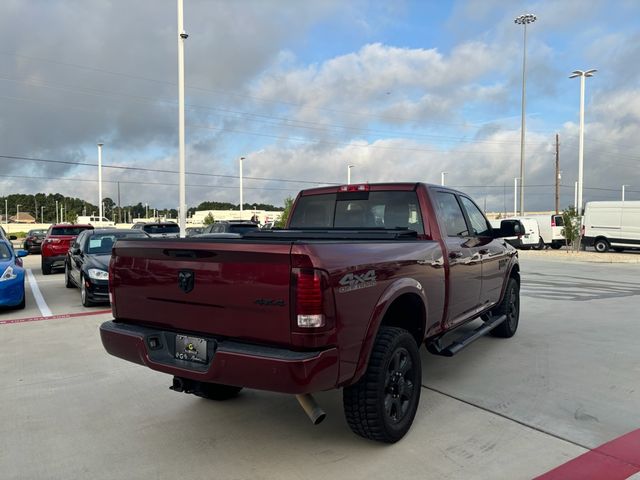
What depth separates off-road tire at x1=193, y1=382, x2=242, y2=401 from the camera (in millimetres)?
4227

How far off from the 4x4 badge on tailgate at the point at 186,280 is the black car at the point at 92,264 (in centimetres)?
468

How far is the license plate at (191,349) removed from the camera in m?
3.17

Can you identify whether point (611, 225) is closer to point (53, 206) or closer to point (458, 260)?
point (458, 260)

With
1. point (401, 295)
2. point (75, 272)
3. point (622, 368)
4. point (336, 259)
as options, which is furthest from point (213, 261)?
point (75, 272)

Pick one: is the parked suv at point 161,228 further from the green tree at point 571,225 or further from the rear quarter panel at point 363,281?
the green tree at point 571,225

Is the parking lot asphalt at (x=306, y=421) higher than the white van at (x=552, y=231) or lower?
lower

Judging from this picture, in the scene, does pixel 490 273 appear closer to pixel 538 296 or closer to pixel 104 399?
pixel 104 399

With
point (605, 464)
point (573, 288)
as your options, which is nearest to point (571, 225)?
point (573, 288)

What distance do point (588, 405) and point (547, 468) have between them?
4.45ft

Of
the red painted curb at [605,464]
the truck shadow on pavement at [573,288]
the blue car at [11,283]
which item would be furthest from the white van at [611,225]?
the blue car at [11,283]

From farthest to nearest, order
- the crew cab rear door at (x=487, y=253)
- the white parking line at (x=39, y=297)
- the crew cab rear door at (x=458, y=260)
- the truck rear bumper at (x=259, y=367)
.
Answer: the white parking line at (x=39, y=297) < the crew cab rear door at (x=487, y=253) < the crew cab rear door at (x=458, y=260) < the truck rear bumper at (x=259, y=367)

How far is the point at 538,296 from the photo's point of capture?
10.5m

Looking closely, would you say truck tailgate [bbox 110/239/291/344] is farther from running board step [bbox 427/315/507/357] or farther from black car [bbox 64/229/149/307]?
black car [bbox 64/229/149/307]

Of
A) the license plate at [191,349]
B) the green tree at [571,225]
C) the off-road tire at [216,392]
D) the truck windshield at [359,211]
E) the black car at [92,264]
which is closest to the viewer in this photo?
the license plate at [191,349]
